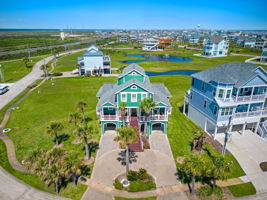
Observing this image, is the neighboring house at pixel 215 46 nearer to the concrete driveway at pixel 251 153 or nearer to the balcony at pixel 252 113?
the balcony at pixel 252 113

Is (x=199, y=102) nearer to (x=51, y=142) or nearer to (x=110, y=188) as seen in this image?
(x=110, y=188)

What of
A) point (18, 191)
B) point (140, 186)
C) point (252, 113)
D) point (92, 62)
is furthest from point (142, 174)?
point (92, 62)

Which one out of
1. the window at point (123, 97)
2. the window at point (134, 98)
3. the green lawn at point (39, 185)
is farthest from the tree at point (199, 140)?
the green lawn at point (39, 185)

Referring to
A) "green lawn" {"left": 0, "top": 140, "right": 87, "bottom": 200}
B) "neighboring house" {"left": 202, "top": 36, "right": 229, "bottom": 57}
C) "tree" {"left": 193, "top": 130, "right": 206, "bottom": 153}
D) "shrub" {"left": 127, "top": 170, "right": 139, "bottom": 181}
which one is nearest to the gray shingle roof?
"tree" {"left": 193, "top": 130, "right": 206, "bottom": 153}

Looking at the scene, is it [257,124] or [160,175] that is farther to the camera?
[257,124]

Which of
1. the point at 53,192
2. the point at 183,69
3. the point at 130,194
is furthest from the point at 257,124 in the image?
the point at 183,69

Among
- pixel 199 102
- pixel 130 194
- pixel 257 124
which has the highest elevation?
pixel 199 102
